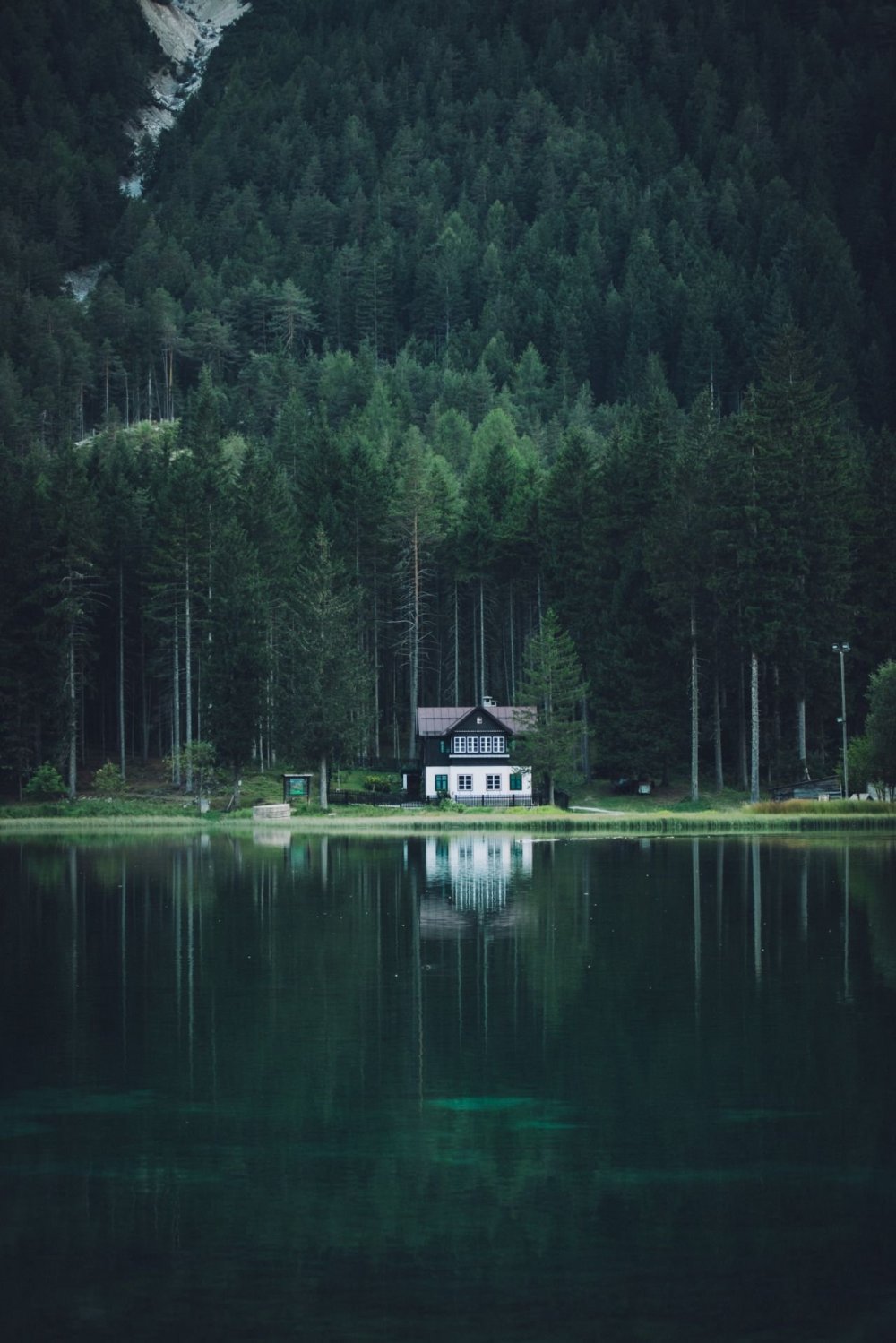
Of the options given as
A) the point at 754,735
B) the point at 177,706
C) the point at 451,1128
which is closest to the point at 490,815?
the point at 754,735

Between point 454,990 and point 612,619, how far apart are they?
65.0 metres

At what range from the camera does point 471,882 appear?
1996 inches

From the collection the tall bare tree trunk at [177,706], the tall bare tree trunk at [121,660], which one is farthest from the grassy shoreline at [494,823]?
the tall bare tree trunk at [121,660]

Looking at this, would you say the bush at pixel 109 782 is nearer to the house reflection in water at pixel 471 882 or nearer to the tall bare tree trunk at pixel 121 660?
the tall bare tree trunk at pixel 121 660

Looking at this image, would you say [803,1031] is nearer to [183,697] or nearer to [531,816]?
[531,816]

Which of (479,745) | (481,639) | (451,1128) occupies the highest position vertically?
(481,639)

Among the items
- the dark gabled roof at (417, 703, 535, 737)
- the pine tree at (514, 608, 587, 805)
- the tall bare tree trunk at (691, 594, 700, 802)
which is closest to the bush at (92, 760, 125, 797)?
the dark gabled roof at (417, 703, 535, 737)

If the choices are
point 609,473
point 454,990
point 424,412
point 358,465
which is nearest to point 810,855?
point 454,990

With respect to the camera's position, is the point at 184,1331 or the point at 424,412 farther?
the point at 424,412

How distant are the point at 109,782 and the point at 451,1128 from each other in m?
70.9

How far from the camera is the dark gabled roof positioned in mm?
97375

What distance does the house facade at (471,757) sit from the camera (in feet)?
317

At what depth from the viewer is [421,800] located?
95250mm

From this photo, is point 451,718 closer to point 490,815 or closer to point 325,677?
point 325,677
